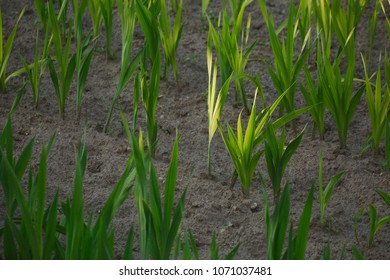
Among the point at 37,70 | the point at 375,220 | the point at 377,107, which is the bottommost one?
the point at 375,220

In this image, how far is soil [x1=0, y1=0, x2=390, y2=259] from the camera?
2.38 meters

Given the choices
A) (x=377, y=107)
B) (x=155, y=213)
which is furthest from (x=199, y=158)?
(x=155, y=213)

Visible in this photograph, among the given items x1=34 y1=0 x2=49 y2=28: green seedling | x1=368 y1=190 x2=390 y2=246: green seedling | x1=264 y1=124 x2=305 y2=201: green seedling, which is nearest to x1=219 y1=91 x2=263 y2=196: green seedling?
x1=264 y1=124 x2=305 y2=201: green seedling

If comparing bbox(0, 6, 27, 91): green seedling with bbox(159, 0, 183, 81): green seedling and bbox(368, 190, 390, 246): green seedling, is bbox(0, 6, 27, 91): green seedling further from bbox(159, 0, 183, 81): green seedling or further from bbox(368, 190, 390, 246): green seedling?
bbox(368, 190, 390, 246): green seedling

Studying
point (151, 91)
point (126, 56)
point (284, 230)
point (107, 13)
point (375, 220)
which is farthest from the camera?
point (107, 13)

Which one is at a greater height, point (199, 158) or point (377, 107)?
point (377, 107)

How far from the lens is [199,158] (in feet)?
8.84

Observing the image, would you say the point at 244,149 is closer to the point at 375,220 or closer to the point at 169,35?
the point at 375,220

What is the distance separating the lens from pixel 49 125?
2816 millimetres

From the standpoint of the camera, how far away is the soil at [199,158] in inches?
93.5

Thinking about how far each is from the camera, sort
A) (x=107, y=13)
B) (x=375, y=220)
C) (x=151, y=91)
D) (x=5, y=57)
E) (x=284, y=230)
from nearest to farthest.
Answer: (x=284, y=230), (x=375, y=220), (x=151, y=91), (x=5, y=57), (x=107, y=13)

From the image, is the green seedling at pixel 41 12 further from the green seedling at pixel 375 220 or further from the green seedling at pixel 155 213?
the green seedling at pixel 375 220

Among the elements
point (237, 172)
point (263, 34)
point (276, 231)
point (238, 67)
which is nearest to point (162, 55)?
point (263, 34)
